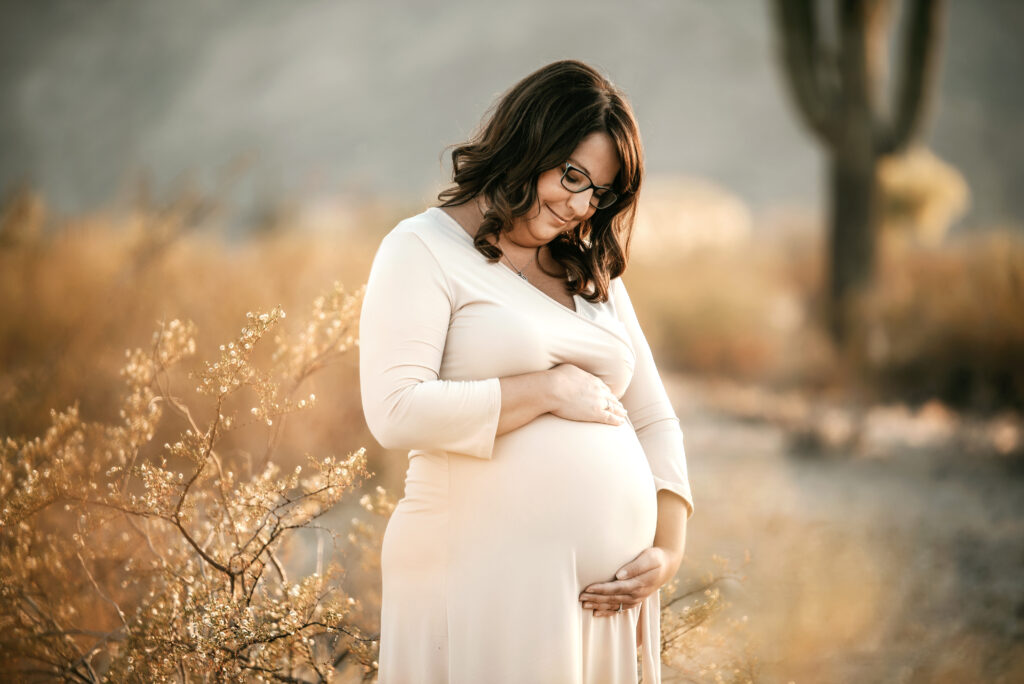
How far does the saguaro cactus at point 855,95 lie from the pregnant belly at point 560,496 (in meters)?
6.52

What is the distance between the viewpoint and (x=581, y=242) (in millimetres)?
2100

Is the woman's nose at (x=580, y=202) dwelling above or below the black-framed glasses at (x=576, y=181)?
below

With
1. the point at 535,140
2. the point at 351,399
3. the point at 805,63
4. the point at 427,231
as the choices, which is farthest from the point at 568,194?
the point at 805,63

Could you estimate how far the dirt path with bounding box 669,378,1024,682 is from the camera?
12.4 ft

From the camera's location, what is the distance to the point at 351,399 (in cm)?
510

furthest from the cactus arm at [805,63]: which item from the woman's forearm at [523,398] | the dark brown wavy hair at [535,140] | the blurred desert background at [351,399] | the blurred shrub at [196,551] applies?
the woman's forearm at [523,398]

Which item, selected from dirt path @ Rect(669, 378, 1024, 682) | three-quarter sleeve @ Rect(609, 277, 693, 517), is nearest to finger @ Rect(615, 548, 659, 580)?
three-quarter sleeve @ Rect(609, 277, 693, 517)

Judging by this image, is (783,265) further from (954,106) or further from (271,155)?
(954,106)

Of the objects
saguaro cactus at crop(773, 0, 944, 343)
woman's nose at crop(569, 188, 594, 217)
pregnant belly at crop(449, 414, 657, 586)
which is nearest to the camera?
pregnant belly at crop(449, 414, 657, 586)

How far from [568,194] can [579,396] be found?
1.39 ft

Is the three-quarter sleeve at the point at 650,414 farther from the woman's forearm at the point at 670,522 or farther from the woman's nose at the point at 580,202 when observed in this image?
the woman's nose at the point at 580,202

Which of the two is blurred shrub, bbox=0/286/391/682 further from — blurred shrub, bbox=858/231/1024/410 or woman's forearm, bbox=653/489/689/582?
blurred shrub, bbox=858/231/1024/410

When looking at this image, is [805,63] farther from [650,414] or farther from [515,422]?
[515,422]

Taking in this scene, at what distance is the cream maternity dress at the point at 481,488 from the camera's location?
5.51 ft
